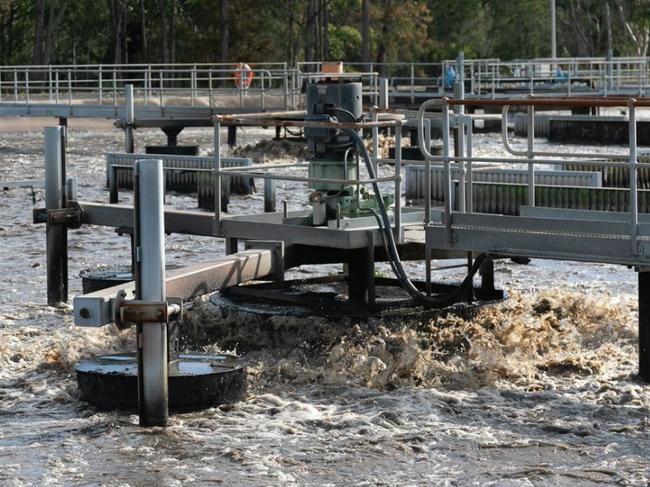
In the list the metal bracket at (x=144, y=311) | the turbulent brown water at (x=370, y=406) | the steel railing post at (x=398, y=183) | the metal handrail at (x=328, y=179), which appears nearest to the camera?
the turbulent brown water at (x=370, y=406)

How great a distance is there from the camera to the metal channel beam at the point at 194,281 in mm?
10883

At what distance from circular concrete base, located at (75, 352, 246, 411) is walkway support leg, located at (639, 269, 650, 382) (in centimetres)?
330

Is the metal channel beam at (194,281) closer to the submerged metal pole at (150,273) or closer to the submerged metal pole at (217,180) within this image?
the submerged metal pole at (150,273)

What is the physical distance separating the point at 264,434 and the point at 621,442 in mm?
2601

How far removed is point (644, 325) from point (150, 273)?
426cm

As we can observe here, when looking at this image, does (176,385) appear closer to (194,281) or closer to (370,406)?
(194,281)

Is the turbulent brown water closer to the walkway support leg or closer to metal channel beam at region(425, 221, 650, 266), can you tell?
the walkway support leg

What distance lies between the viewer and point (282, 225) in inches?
547

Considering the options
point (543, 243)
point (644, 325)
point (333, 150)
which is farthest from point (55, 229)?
point (644, 325)

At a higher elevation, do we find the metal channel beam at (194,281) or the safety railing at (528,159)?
the safety railing at (528,159)

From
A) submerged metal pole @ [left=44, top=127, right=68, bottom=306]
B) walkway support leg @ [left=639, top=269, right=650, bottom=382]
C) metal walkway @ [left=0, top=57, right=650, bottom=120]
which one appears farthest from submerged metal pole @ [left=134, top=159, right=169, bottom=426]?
metal walkway @ [left=0, top=57, right=650, bottom=120]

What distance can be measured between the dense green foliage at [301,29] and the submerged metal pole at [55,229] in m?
52.2

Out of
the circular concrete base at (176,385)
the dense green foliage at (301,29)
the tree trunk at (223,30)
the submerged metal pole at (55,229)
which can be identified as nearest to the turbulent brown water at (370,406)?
the circular concrete base at (176,385)

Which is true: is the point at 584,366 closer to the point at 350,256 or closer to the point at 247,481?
the point at 350,256
